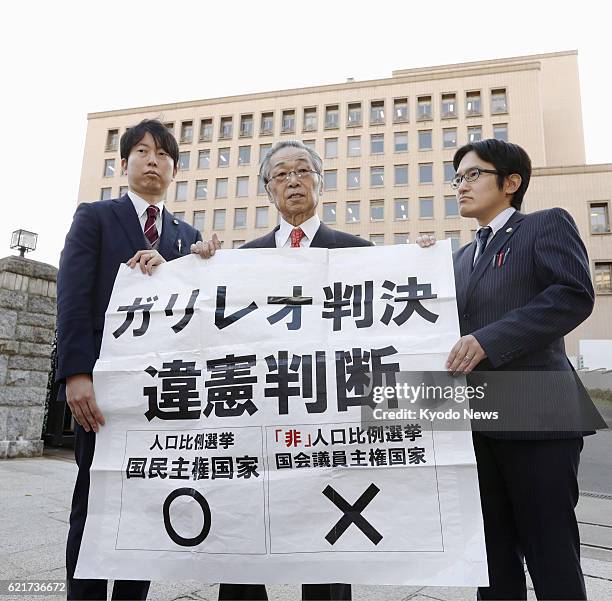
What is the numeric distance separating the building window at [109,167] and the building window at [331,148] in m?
17.9

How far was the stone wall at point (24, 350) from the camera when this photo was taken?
273 inches

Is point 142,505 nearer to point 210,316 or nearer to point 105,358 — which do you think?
point 105,358

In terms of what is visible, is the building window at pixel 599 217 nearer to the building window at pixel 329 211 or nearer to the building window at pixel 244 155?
the building window at pixel 329 211

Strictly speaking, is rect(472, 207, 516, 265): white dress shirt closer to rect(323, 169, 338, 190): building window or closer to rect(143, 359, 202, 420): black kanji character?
rect(143, 359, 202, 420): black kanji character

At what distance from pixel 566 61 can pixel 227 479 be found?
1863 inches

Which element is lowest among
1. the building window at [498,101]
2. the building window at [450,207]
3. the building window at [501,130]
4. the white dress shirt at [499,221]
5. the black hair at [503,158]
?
the white dress shirt at [499,221]

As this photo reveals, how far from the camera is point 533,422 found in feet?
5.94

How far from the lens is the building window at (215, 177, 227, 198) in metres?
39.8

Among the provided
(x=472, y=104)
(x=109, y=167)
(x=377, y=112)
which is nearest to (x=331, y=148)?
(x=377, y=112)

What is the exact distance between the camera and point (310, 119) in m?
39.5

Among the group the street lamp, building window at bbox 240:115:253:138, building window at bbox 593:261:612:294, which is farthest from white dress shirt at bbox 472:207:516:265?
building window at bbox 240:115:253:138

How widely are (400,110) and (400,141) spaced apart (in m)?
2.46

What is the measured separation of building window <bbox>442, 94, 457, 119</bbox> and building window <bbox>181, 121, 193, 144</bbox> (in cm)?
1989

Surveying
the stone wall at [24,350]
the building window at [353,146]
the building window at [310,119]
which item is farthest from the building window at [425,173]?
the stone wall at [24,350]
